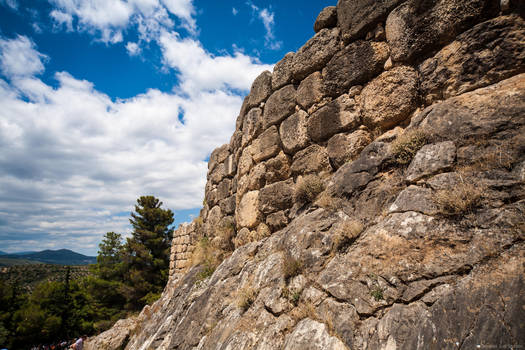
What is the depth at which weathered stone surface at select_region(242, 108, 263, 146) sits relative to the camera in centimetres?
584

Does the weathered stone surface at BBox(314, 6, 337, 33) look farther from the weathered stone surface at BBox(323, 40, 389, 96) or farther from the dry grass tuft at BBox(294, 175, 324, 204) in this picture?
the dry grass tuft at BBox(294, 175, 324, 204)

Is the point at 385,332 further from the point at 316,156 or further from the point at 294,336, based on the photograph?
the point at 316,156

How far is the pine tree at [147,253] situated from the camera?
59.2ft

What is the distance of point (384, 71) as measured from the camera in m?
3.72

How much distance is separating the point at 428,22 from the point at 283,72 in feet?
8.74

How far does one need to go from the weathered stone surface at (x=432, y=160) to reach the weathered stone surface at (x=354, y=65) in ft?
5.23

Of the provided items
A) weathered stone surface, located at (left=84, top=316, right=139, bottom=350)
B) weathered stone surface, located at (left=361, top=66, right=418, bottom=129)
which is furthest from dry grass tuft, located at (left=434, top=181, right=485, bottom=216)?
weathered stone surface, located at (left=84, top=316, right=139, bottom=350)

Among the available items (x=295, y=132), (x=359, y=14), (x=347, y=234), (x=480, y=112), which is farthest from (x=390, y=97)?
(x=347, y=234)

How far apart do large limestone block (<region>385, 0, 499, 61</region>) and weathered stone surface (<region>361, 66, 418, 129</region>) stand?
0.24 meters

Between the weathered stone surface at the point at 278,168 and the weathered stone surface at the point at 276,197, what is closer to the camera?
the weathered stone surface at the point at 276,197

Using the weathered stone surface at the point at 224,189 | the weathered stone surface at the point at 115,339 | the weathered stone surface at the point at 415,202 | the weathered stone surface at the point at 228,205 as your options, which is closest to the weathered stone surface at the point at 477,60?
the weathered stone surface at the point at 415,202

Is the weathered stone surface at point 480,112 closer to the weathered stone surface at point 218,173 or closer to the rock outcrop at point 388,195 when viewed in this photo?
the rock outcrop at point 388,195

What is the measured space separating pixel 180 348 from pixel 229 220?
9.94 feet

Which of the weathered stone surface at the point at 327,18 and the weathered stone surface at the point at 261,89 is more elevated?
the weathered stone surface at the point at 327,18
